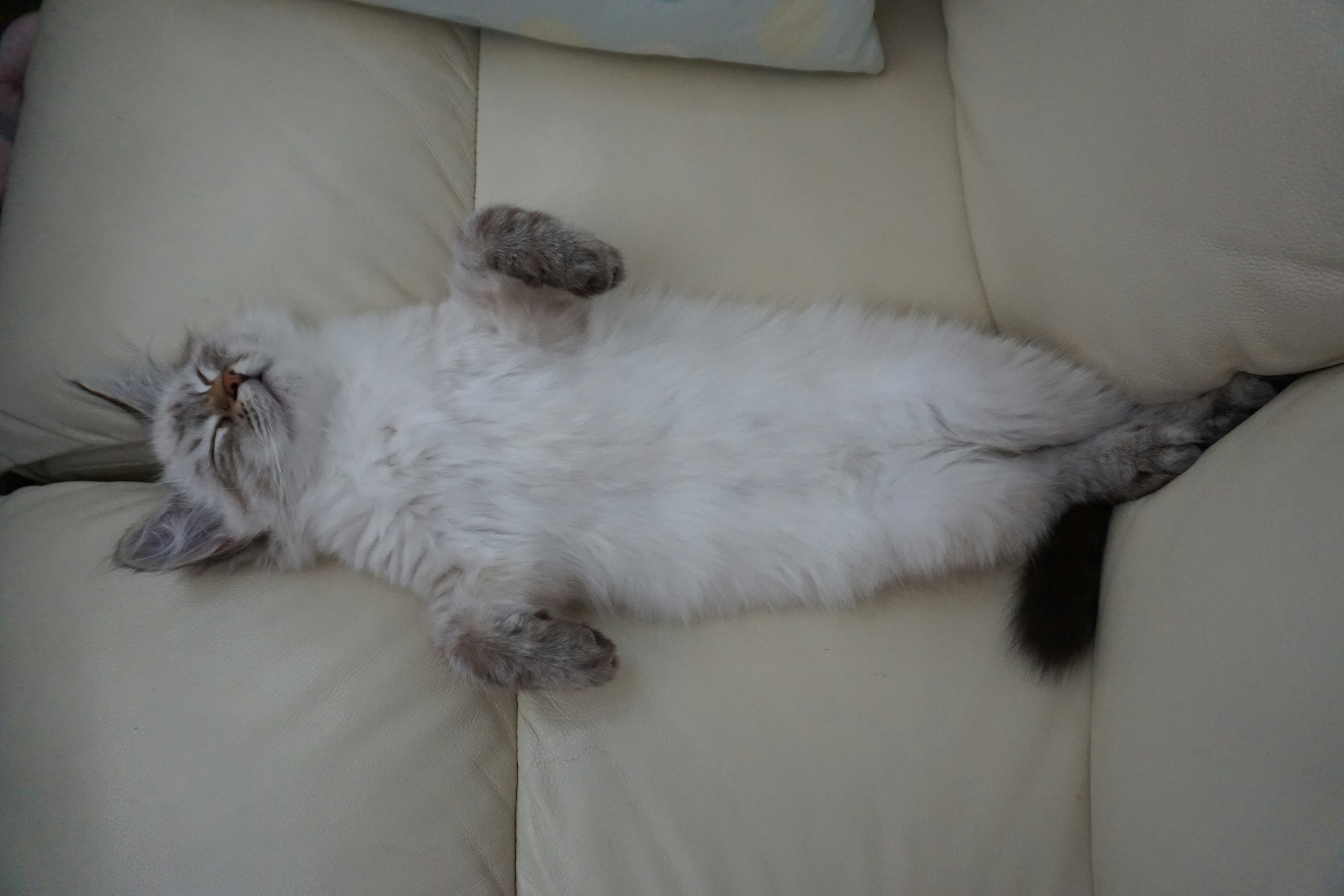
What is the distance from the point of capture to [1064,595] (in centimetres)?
108

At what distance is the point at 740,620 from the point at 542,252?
25.4 inches

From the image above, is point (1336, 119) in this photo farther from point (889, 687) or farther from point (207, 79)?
point (207, 79)

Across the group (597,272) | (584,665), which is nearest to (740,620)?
(584,665)

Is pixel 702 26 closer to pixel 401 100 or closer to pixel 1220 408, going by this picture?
pixel 401 100

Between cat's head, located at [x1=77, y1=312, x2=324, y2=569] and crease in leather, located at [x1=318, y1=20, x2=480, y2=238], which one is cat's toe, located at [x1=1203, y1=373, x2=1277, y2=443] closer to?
crease in leather, located at [x1=318, y1=20, x2=480, y2=238]

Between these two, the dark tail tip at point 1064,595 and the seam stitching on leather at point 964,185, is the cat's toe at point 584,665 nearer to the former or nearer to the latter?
the dark tail tip at point 1064,595

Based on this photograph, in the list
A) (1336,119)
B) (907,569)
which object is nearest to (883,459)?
(907,569)

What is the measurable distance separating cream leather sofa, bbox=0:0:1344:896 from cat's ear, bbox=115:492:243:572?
47 millimetres

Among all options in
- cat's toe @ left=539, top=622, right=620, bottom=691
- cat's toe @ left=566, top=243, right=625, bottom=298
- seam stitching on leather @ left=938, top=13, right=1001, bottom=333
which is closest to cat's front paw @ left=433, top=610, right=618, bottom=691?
cat's toe @ left=539, top=622, right=620, bottom=691

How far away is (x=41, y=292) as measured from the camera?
1268mm

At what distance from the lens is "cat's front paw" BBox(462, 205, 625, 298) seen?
46.6 inches

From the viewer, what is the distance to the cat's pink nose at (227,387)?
49.4 inches

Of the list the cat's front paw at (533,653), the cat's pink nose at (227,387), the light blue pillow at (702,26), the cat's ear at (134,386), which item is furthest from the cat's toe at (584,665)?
the light blue pillow at (702,26)

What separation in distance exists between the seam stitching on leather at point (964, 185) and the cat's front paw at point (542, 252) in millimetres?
606
